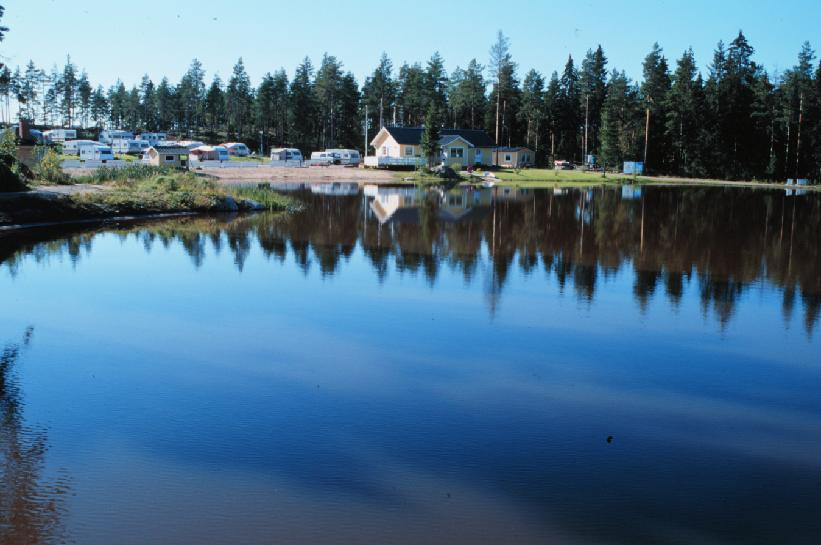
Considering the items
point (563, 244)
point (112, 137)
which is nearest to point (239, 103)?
point (112, 137)

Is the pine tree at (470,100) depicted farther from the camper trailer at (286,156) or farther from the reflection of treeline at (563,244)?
the reflection of treeline at (563,244)

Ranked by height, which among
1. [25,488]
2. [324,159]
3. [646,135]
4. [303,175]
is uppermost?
[646,135]

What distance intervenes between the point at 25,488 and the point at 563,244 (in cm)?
2130

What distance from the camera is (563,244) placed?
26.6m

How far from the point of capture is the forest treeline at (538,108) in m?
77.7

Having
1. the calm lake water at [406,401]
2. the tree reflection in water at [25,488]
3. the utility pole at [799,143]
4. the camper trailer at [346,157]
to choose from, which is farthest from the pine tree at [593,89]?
the tree reflection in water at [25,488]

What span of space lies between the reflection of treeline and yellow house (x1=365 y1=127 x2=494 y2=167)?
34.8 metres

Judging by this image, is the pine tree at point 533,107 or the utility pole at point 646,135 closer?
the utility pole at point 646,135

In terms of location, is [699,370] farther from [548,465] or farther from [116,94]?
[116,94]

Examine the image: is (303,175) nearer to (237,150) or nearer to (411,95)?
(237,150)

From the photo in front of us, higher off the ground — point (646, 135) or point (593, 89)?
point (593, 89)

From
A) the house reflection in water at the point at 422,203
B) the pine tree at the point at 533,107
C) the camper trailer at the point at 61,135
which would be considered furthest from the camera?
the camper trailer at the point at 61,135

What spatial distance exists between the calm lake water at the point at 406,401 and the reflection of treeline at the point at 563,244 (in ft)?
0.87

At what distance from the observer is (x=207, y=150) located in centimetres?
7544
